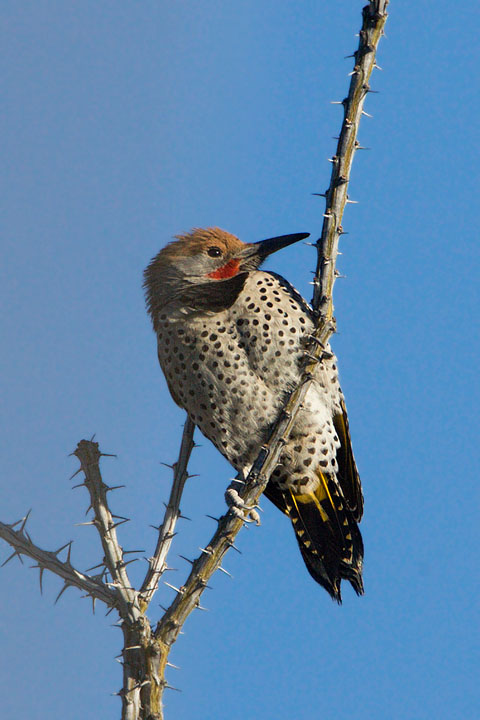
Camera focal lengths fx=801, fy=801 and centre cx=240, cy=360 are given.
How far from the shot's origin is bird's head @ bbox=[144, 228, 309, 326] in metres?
4.46

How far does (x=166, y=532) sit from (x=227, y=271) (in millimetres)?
1748

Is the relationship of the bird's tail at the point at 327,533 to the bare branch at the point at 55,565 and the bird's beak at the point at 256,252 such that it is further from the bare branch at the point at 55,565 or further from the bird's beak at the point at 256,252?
the bare branch at the point at 55,565

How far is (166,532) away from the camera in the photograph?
340 centimetres

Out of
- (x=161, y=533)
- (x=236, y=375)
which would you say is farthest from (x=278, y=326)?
(x=161, y=533)

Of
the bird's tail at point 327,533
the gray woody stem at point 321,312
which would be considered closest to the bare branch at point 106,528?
the gray woody stem at point 321,312

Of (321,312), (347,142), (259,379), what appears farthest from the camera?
(259,379)

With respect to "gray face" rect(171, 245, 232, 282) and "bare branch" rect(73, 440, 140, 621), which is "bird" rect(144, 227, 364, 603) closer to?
"gray face" rect(171, 245, 232, 282)

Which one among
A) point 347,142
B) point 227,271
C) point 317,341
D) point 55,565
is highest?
point 227,271

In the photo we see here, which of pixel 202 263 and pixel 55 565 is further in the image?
pixel 202 263

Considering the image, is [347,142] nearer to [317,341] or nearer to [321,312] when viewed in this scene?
[321,312]

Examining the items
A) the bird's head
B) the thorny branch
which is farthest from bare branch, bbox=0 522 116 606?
the bird's head

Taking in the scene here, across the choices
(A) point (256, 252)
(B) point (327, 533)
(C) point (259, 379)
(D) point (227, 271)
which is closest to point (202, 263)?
(D) point (227, 271)

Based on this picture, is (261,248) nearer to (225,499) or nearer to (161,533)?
(225,499)

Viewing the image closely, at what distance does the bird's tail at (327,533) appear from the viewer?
445 centimetres
